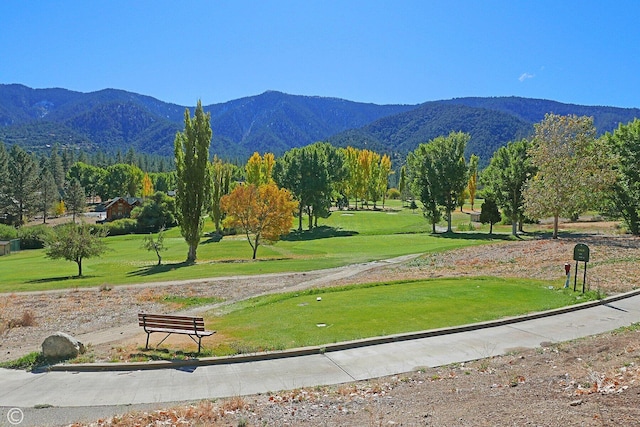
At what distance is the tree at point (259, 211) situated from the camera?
4472cm

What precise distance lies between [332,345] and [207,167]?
3277 centimetres

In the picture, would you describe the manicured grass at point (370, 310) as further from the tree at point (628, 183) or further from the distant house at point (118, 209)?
the distant house at point (118, 209)

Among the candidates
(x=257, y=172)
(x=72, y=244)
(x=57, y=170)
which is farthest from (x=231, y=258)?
(x=57, y=170)

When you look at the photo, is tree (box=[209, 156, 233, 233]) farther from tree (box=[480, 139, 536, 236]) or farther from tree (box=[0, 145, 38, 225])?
tree (box=[0, 145, 38, 225])

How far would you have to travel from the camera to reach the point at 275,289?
80.4 ft

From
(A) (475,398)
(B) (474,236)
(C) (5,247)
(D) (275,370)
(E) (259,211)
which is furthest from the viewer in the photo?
(C) (5,247)

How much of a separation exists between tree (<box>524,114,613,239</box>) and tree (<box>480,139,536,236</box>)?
8.20 m

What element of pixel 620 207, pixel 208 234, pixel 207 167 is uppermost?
pixel 207 167

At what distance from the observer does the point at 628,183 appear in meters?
42.8

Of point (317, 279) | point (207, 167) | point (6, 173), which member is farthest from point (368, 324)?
point (6, 173)

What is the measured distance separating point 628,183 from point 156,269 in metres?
42.9

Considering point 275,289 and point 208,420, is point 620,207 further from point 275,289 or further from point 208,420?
point 208,420

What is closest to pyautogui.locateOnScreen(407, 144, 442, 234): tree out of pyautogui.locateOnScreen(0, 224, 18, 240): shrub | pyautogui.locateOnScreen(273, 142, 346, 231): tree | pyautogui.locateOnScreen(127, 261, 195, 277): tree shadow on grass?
pyautogui.locateOnScreen(273, 142, 346, 231): tree

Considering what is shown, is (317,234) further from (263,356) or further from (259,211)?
(263,356)
